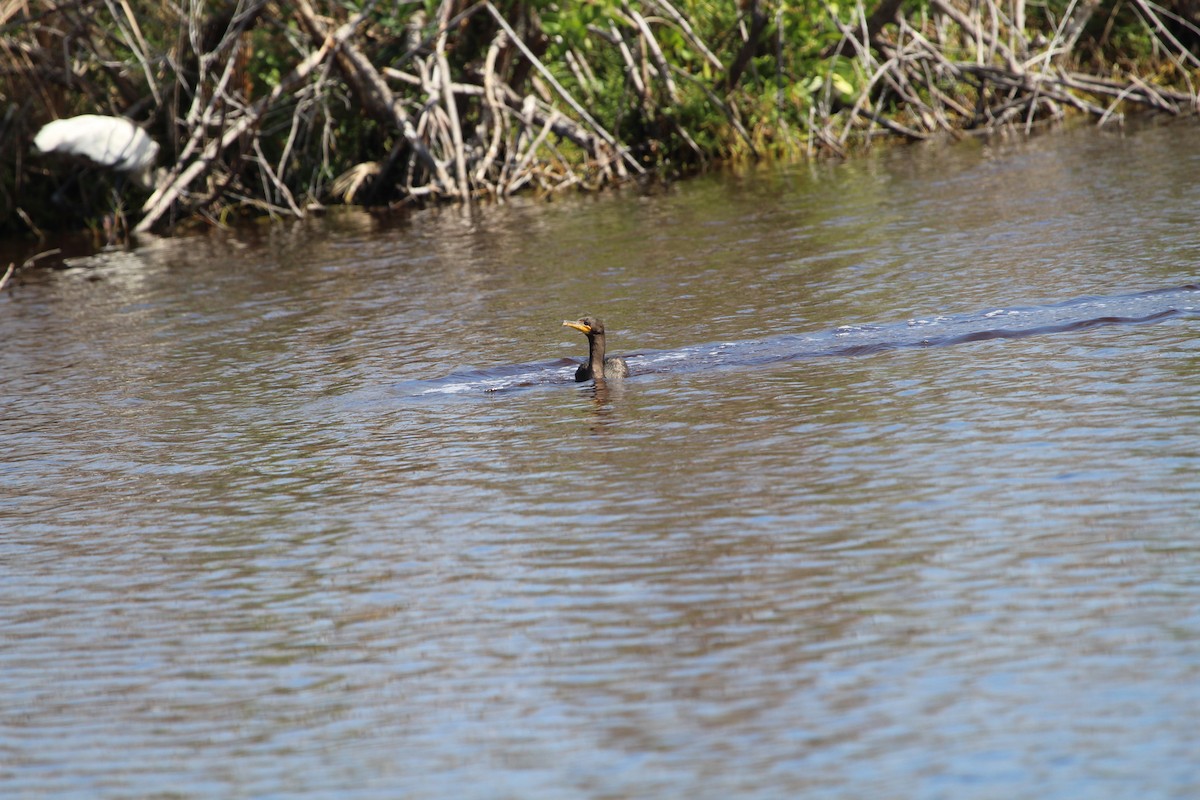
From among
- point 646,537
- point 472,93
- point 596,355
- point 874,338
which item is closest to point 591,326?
point 596,355

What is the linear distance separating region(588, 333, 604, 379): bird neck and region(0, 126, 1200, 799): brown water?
0.21m

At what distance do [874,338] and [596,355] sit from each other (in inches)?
70.2

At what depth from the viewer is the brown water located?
478cm

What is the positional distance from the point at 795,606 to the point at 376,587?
175 centimetres

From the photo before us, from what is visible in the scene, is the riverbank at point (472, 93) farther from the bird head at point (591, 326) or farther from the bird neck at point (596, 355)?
the bird neck at point (596, 355)

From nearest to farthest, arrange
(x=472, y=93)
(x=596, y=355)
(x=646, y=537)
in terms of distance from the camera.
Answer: (x=646, y=537) < (x=596, y=355) < (x=472, y=93)

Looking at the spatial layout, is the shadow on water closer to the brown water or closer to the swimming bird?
the brown water

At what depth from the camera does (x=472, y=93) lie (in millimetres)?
20578

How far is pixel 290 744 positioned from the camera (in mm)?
5031

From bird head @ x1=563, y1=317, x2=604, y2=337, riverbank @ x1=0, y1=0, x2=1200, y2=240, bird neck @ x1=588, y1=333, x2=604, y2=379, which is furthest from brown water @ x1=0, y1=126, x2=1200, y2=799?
riverbank @ x1=0, y1=0, x2=1200, y2=240

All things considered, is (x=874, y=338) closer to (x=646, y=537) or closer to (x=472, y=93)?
(x=646, y=537)

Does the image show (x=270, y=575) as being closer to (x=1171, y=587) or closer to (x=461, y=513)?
(x=461, y=513)

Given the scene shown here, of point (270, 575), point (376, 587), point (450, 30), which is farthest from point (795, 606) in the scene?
point (450, 30)

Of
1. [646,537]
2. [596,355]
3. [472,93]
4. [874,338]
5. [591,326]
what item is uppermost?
[472,93]
